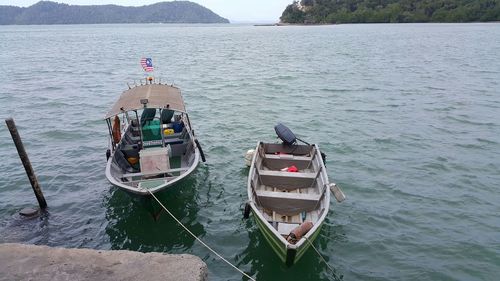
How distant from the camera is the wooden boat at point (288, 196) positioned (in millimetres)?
9164

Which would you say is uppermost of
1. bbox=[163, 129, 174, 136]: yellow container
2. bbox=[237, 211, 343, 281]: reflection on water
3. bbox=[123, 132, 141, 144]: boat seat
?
bbox=[163, 129, 174, 136]: yellow container

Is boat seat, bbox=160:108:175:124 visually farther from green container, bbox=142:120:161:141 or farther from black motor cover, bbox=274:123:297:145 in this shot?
black motor cover, bbox=274:123:297:145

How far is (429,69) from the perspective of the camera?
1572 inches

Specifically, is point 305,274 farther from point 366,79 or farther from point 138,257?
point 366,79

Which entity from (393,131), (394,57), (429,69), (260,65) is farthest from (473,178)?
(394,57)

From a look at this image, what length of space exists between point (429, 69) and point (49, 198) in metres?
37.3

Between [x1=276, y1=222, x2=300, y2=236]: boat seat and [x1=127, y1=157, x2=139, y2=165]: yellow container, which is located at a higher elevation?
[x1=127, y1=157, x2=139, y2=165]: yellow container

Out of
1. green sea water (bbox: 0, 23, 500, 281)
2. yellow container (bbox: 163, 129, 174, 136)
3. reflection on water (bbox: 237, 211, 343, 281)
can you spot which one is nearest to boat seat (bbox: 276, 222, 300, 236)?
reflection on water (bbox: 237, 211, 343, 281)

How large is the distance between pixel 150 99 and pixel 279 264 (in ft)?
25.1

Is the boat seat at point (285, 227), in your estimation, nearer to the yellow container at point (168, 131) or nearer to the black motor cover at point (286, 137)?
the black motor cover at point (286, 137)

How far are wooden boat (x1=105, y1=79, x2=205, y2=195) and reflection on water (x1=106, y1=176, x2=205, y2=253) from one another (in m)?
0.53

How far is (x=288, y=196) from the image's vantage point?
11461 mm

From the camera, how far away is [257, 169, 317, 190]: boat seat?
1282cm

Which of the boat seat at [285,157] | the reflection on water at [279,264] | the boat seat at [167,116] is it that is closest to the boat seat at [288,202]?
the reflection on water at [279,264]
